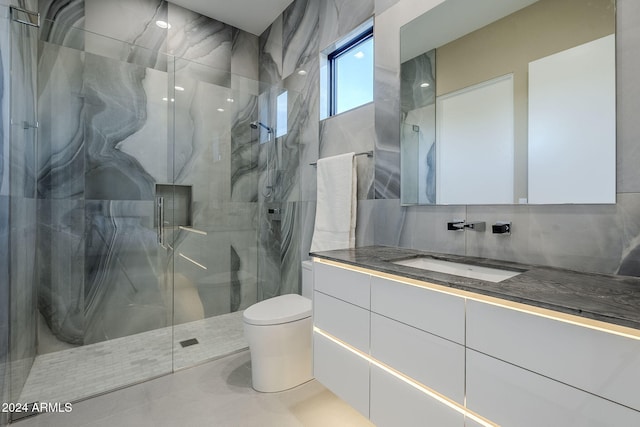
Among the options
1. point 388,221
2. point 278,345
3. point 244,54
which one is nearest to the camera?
point 278,345

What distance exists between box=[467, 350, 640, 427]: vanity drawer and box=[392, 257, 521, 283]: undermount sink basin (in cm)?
39

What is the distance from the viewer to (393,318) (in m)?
1.15

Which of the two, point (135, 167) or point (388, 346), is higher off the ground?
point (135, 167)

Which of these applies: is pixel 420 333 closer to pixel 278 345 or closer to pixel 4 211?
pixel 278 345

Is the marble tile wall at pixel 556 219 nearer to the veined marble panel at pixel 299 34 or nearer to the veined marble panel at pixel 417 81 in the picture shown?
the veined marble panel at pixel 417 81

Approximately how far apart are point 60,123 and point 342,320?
2354 mm

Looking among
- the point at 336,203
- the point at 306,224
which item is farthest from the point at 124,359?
the point at 336,203

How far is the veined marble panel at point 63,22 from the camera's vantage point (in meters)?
2.07

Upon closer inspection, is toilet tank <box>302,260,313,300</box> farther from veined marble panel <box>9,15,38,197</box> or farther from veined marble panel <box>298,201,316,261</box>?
veined marble panel <box>9,15,38,197</box>

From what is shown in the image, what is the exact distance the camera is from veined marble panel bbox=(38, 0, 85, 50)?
2.07 meters

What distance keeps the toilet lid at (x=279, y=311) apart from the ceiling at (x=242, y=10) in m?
2.60

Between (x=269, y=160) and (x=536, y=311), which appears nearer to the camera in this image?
(x=536, y=311)

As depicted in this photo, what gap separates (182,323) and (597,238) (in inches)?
106

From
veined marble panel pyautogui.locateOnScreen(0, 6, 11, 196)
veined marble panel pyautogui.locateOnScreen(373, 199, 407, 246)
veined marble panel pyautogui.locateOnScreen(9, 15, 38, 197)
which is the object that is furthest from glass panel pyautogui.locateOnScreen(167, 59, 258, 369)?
veined marble panel pyautogui.locateOnScreen(373, 199, 407, 246)
